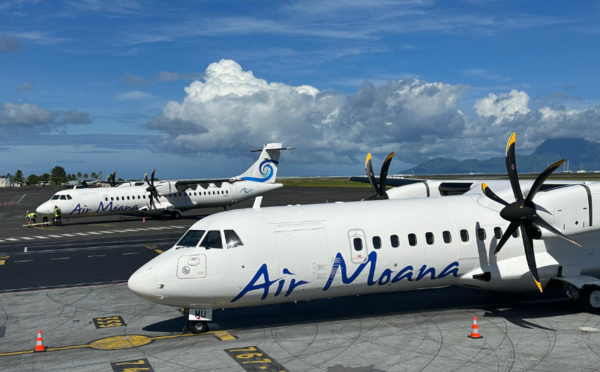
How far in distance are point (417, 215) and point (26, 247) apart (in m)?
28.1

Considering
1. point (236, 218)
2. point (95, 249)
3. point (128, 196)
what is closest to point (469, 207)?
point (236, 218)

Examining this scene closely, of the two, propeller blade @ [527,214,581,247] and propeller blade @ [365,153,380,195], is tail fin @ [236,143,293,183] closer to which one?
propeller blade @ [365,153,380,195]

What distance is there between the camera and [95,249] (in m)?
33.5

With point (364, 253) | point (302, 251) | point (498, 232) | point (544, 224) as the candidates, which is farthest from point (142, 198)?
point (544, 224)

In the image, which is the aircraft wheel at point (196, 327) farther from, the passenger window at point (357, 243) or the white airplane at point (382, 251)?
the passenger window at point (357, 243)

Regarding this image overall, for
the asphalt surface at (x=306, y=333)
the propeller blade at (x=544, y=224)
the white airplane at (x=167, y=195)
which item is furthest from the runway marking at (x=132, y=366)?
the white airplane at (x=167, y=195)

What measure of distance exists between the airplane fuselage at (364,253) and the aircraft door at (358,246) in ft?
0.09

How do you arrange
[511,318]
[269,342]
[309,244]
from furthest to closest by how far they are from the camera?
[511,318] → [309,244] → [269,342]

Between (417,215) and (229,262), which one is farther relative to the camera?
(417,215)

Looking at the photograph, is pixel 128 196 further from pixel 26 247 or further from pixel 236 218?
pixel 236 218

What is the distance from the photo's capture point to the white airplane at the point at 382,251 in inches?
572

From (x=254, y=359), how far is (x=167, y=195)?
3907 cm

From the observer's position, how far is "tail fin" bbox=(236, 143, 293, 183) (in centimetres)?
5547

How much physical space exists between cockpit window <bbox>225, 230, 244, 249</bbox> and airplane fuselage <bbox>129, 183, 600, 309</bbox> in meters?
0.09
